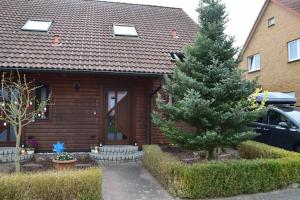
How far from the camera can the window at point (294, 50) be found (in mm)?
17019

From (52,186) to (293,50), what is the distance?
50.5 ft

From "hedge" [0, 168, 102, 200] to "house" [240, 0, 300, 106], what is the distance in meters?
11.5

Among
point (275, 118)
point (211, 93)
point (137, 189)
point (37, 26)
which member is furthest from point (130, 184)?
point (37, 26)

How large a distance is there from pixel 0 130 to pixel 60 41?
3818 mm

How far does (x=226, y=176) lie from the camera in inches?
291

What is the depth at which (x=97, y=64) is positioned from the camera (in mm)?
11125

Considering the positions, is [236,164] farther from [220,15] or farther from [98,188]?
[220,15]

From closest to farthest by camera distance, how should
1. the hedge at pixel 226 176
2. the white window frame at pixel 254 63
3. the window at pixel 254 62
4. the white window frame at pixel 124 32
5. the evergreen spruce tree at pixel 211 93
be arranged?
the hedge at pixel 226 176 < the evergreen spruce tree at pixel 211 93 < the white window frame at pixel 124 32 < the white window frame at pixel 254 63 < the window at pixel 254 62

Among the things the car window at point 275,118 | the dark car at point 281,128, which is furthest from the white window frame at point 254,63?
the car window at point 275,118

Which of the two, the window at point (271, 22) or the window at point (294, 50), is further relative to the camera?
the window at point (271, 22)

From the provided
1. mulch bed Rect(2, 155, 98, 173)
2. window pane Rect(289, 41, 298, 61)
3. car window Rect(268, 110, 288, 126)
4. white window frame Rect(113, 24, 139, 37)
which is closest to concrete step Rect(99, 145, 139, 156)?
mulch bed Rect(2, 155, 98, 173)

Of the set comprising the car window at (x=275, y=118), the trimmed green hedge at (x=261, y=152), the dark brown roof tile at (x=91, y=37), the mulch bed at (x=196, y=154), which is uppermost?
the dark brown roof tile at (x=91, y=37)

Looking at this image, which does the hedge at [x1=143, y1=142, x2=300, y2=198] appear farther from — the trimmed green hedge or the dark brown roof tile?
the dark brown roof tile

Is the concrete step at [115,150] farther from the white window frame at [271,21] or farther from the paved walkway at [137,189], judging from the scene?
the white window frame at [271,21]
